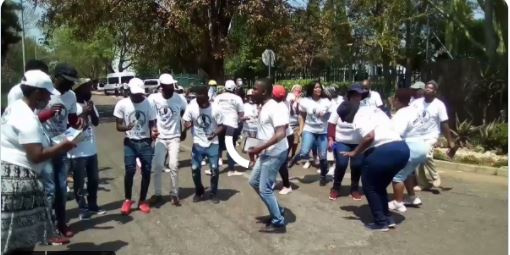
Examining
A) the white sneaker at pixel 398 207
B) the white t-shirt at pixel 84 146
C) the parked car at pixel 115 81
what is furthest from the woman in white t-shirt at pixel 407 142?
the parked car at pixel 115 81

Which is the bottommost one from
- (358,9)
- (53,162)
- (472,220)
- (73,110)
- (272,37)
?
(472,220)

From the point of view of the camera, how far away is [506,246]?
5641 mm

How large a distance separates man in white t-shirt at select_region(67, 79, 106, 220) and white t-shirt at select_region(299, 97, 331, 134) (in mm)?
3600

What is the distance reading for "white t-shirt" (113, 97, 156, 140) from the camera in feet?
22.0

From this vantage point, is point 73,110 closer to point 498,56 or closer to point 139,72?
point 498,56

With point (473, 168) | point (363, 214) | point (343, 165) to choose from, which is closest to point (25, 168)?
point (363, 214)

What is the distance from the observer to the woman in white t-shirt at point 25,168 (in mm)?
3926

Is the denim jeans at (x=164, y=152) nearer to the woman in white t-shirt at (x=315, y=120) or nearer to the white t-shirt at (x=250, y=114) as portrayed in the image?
the white t-shirt at (x=250, y=114)

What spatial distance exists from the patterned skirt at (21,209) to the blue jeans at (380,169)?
3.27 metres

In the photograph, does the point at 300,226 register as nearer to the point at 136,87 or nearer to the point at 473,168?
the point at 136,87

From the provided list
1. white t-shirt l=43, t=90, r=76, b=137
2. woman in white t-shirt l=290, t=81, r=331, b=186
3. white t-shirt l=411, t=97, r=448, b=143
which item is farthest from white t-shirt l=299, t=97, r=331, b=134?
white t-shirt l=43, t=90, r=76, b=137

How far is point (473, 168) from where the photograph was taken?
1022 centimetres

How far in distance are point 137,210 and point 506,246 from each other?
4.06 meters

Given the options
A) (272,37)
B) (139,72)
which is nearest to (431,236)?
(272,37)
